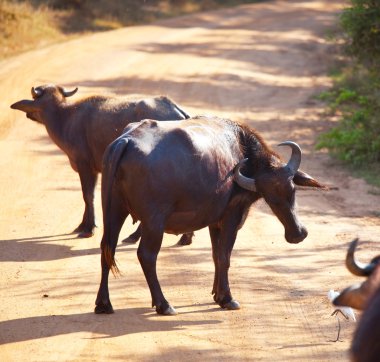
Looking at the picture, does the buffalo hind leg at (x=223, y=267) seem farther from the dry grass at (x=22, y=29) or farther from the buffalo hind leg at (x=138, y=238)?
the dry grass at (x=22, y=29)

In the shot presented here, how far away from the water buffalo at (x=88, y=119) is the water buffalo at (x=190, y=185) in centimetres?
207

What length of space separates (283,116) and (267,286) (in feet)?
37.9

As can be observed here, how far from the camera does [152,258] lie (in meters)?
8.38

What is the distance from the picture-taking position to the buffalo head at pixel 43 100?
1244 cm

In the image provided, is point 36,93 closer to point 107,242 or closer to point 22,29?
point 107,242

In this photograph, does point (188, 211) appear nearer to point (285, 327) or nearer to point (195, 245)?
point (285, 327)

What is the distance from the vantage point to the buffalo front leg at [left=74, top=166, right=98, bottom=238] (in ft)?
38.5

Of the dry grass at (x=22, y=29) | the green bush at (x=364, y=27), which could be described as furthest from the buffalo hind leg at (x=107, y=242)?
the dry grass at (x=22, y=29)

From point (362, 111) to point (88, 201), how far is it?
7.33 meters

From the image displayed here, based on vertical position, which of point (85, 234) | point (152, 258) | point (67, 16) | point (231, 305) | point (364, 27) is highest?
point (152, 258)

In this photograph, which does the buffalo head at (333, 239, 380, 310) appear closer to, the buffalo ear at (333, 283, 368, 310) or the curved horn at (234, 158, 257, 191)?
the buffalo ear at (333, 283, 368, 310)

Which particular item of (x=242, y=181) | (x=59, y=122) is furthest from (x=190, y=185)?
(x=59, y=122)

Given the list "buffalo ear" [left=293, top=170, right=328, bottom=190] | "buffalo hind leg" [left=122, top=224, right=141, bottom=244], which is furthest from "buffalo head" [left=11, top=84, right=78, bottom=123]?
"buffalo ear" [left=293, top=170, right=328, bottom=190]

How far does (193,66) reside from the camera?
25531 mm
